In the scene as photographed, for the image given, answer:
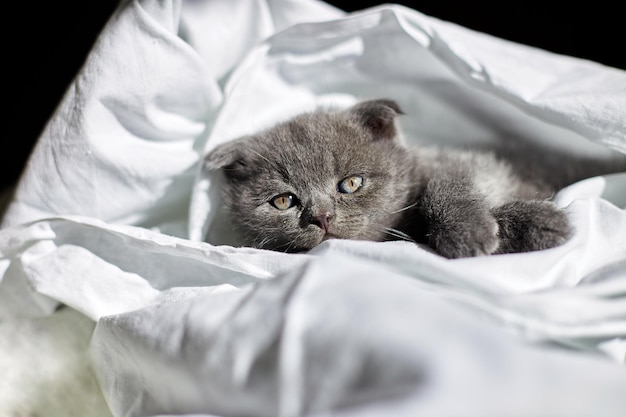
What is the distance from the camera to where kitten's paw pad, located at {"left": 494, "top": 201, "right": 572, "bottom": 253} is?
1.13 meters

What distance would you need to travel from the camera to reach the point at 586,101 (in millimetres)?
1354

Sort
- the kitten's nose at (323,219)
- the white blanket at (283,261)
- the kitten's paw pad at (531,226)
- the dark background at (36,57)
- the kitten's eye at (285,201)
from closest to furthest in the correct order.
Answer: the white blanket at (283,261), the kitten's paw pad at (531,226), the kitten's nose at (323,219), the kitten's eye at (285,201), the dark background at (36,57)

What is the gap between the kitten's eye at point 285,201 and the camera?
1.37 meters

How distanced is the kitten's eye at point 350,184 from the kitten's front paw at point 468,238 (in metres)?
0.24

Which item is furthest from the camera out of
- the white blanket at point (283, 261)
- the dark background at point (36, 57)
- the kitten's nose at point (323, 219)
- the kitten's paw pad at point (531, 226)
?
the dark background at point (36, 57)

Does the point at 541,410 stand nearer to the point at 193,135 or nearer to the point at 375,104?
the point at 375,104

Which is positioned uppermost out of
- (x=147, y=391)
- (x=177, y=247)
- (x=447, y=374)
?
(x=447, y=374)

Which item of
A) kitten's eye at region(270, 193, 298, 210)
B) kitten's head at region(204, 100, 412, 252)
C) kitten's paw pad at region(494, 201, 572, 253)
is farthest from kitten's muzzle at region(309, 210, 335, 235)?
kitten's paw pad at region(494, 201, 572, 253)

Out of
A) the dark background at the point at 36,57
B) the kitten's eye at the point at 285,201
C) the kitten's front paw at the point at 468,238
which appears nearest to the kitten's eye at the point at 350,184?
the kitten's eye at the point at 285,201

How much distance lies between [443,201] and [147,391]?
72 cm

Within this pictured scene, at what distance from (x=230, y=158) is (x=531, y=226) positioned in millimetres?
718

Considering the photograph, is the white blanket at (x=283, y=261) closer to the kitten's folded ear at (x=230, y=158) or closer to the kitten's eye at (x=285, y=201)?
the kitten's folded ear at (x=230, y=158)

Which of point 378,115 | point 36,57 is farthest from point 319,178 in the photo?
point 36,57

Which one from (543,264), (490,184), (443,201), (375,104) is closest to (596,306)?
(543,264)
